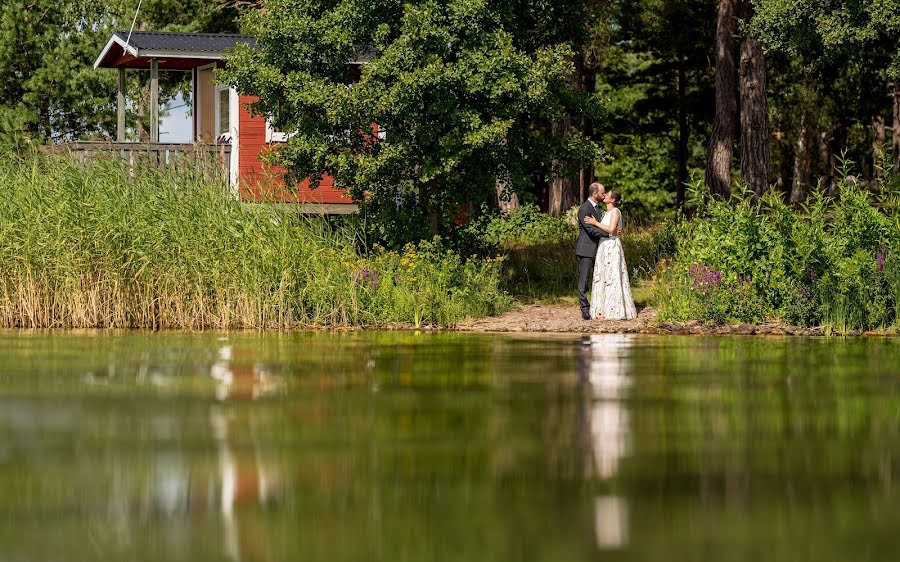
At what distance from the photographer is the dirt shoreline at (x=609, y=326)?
20906 mm

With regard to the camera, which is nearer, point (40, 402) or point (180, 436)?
point (180, 436)

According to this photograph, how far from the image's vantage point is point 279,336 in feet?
66.7

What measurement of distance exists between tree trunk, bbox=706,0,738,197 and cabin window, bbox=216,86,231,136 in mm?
11288

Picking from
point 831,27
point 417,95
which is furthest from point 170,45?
point 831,27

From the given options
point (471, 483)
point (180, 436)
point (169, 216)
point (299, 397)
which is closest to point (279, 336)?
point (169, 216)

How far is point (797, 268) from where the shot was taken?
21328 mm

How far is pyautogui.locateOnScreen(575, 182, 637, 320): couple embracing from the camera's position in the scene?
892 inches

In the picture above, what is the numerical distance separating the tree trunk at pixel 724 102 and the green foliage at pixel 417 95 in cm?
982

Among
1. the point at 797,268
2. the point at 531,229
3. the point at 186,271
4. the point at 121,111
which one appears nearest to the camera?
the point at 797,268

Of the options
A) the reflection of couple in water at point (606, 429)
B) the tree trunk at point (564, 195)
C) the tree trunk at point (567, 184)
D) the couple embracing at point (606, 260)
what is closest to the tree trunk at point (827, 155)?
the tree trunk at point (567, 184)

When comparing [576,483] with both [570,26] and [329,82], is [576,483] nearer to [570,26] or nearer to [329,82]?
[329,82]

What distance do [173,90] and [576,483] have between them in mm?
46969

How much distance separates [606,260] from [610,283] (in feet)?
1.09

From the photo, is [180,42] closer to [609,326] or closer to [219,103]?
[219,103]
